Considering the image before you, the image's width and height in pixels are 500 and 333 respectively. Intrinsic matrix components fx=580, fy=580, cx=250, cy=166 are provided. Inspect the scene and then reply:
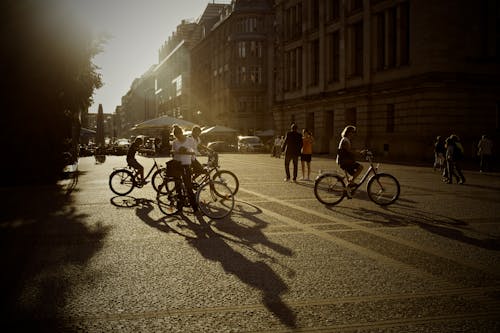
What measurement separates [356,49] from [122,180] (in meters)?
31.9

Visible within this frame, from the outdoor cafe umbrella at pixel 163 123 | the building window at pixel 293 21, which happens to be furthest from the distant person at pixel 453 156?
the building window at pixel 293 21

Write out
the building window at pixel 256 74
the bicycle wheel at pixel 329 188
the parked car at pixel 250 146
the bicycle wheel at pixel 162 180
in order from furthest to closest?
1. the building window at pixel 256 74
2. the parked car at pixel 250 146
3. the bicycle wheel at pixel 329 188
4. the bicycle wheel at pixel 162 180

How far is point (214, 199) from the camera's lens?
35.4 feet

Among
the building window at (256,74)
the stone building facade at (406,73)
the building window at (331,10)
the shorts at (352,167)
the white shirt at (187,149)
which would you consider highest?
the building window at (331,10)

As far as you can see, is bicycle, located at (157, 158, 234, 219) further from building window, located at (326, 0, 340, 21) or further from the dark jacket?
building window, located at (326, 0, 340, 21)

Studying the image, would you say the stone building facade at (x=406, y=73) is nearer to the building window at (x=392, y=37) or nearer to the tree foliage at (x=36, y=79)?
the building window at (x=392, y=37)

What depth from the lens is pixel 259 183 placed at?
1838 cm

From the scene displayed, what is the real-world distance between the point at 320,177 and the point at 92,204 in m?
5.20

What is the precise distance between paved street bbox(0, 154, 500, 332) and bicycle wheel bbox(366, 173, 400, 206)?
41cm

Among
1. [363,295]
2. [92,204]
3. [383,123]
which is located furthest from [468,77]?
[363,295]

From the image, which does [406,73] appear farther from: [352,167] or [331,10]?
[352,167]

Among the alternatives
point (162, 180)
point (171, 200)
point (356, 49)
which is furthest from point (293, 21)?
point (171, 200)

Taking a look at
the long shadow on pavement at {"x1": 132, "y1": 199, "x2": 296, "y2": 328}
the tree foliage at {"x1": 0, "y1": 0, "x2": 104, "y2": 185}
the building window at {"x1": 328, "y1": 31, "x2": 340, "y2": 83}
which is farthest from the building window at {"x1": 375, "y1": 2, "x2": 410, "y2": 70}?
the long shadow on pavement at {"x1": 132, "y1": 199, "x2": 296, "y2": 328}

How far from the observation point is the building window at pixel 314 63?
49772mm
